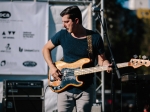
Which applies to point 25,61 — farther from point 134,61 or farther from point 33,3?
point 134,61

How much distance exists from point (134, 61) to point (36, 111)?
2831 mm

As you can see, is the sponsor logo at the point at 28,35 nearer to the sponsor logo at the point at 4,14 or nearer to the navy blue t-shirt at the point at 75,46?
the sponsor logo at the point at 4,14

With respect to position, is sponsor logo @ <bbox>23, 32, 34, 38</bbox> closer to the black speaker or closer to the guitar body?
the black speaker

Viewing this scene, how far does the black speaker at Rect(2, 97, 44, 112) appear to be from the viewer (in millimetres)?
8391

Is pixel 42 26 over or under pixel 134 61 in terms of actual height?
over

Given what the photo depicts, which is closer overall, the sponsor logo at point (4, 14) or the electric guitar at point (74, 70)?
the electric guitar at point (74, 70)

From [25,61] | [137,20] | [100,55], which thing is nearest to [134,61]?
[100,55]

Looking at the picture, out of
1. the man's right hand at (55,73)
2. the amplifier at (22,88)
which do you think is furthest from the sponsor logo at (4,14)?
the man's right hand at (55,73)

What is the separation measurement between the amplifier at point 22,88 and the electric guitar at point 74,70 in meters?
2.20

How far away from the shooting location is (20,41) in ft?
31.1

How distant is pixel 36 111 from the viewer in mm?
8477

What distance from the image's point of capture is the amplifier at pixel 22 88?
846 cm

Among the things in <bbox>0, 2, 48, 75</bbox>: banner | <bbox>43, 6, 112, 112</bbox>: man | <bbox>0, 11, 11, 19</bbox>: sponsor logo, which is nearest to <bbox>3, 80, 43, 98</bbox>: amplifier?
<bbox>0, 2, 48, 75</bbox>: banner

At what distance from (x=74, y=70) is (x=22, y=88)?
8.35ft
